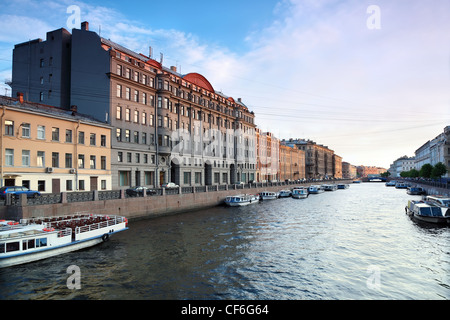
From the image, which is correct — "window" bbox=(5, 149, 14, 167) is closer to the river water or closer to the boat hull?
the river water

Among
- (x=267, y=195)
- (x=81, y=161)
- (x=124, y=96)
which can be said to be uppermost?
(x=124, y=96)

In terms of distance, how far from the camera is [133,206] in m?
30.2

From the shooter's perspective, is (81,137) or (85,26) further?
(85,26)

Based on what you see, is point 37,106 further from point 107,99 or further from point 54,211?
point 54,211

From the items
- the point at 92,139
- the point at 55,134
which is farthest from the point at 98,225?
the point at 92,139

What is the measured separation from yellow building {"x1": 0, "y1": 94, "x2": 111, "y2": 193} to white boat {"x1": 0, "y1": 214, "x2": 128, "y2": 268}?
33.7 feet

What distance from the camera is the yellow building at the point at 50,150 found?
2802 centimetres

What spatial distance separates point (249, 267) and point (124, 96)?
114 feet

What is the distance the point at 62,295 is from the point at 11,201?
1307 cm

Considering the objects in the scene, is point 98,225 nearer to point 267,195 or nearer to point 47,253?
point 47,253

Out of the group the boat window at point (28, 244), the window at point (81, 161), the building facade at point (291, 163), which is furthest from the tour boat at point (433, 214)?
the building facade at point (291, 163)

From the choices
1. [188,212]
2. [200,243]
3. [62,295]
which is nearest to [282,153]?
[188,212]

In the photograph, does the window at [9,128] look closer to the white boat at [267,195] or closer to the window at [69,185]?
the window at [69,185]

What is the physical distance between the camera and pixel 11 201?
21531 millimetres
